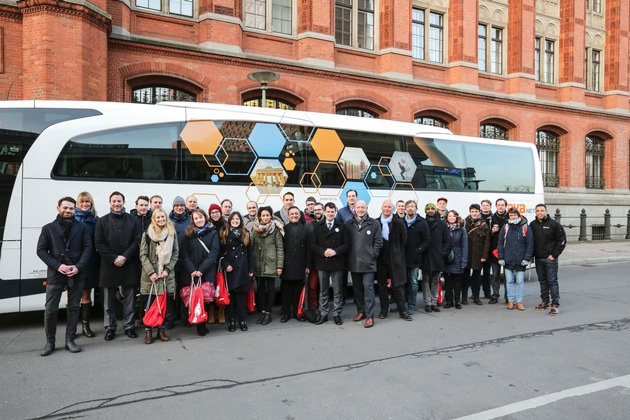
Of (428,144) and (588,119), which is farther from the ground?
(588,119)

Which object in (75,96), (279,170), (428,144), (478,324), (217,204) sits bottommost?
(478,324)

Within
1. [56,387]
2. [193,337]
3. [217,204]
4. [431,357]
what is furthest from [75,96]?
[431,357]

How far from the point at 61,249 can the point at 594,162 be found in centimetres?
2775

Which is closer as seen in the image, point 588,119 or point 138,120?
point 138,120

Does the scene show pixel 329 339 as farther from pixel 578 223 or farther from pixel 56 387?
pixel 578 223

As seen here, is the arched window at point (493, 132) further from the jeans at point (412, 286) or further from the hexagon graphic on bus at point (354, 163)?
the jeans at point (412, 286)

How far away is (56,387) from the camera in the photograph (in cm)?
466

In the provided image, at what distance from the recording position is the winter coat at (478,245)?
29.2 ft

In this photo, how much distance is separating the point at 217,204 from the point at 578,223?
21737mm

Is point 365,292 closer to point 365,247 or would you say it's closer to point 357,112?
point 365,247

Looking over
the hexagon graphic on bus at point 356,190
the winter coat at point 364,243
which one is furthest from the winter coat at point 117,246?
the hexagon graphic on bus at point 356,190

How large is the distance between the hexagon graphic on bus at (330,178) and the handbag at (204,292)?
3278mm

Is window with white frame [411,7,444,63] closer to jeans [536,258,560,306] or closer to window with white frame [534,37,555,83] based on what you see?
window with white frame [534,37,555,83]

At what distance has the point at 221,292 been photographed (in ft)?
22.2
